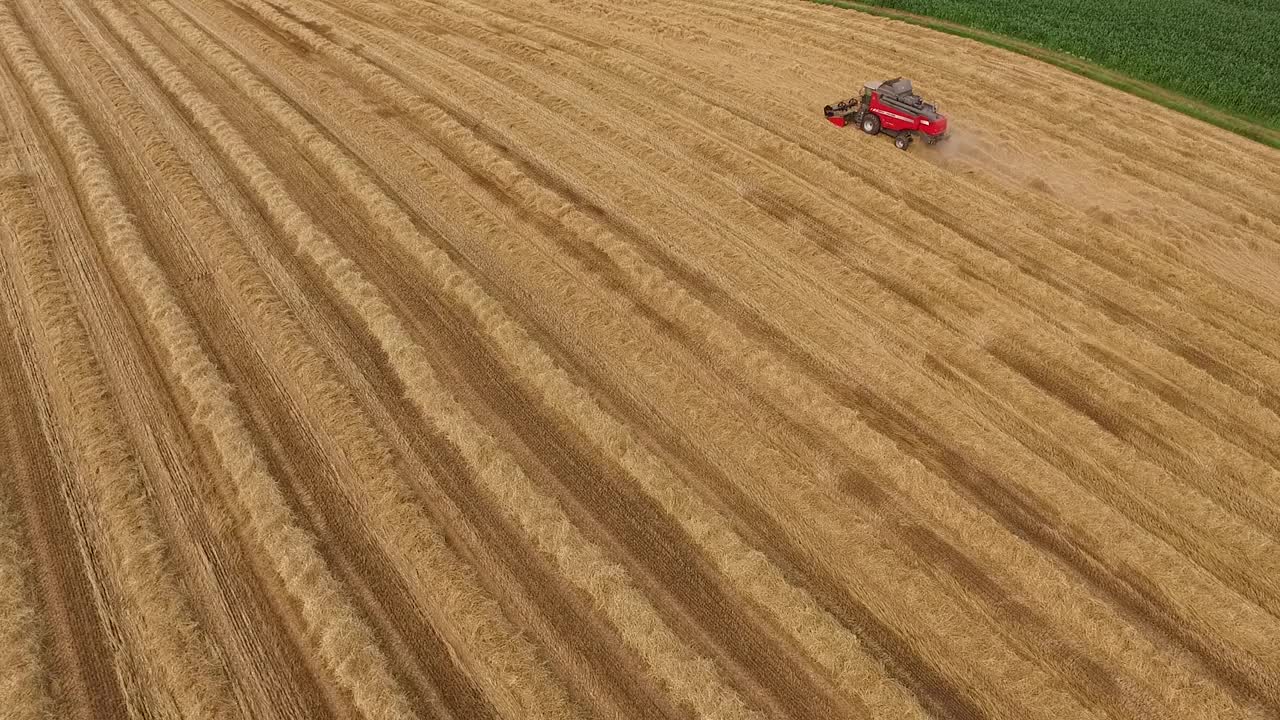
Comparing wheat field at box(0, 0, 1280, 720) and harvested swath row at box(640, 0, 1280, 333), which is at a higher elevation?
wheat field at box(0, 0, 1280, 720)

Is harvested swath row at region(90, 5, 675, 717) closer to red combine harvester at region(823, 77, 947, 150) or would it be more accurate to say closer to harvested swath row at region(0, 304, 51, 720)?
harvested swath row at region(0, 304, 51, 720)

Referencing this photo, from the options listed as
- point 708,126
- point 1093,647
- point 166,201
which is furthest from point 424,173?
point 1093,647

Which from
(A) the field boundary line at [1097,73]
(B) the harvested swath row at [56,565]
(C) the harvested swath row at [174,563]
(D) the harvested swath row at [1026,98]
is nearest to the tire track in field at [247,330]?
(C) the harvested swath row at [174,563]

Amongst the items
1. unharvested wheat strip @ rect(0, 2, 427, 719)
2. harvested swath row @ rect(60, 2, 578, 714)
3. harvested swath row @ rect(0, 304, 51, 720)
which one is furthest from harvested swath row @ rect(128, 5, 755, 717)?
harvested swath row @ rect(0, 304, 51, 720)

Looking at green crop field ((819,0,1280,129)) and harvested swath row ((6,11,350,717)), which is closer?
harvested swath row ((6,11,350,717))

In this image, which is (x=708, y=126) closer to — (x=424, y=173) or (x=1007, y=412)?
(x=424, y=173)

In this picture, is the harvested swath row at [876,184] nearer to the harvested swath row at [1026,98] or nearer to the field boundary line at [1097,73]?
the harvested swath row at [1026,98]
